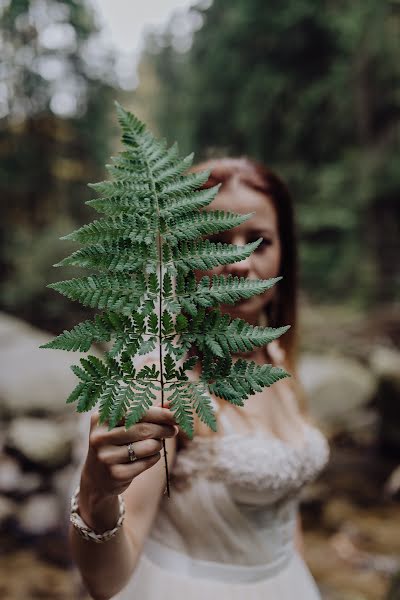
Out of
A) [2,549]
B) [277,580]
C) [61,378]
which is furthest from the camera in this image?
[61,378]

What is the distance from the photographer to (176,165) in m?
0.80

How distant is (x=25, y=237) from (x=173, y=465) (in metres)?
9.80

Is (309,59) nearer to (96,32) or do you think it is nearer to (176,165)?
(96,32)

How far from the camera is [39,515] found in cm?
568

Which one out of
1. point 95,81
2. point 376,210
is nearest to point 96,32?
point 95,81

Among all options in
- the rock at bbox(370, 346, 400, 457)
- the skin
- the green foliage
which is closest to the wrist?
the skin

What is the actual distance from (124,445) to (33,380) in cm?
641

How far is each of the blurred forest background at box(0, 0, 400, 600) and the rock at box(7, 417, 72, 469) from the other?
3.61m

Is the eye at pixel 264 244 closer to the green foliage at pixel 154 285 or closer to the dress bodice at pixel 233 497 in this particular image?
the dress bodice at pixel 233 497

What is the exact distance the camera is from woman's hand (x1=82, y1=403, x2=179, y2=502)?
32.9 inches

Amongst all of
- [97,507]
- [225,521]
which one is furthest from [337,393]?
[97,507]

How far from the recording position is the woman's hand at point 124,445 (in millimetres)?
835

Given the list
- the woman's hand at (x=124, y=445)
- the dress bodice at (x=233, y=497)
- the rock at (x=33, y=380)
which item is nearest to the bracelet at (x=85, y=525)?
the woman's hand at (x=124, y=445)

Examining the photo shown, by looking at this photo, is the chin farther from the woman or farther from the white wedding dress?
the white wedding dress
